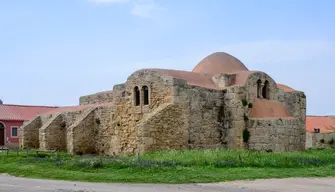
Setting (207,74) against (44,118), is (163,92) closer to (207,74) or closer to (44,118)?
(207,74)

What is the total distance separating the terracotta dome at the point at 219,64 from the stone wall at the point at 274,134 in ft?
15.4

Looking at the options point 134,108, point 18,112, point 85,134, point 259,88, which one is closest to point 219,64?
point 259,88

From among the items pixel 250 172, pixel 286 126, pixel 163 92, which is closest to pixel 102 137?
pixel 163 92

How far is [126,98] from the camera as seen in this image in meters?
22.8

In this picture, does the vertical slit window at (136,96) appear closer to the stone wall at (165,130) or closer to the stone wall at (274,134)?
the stone wall at (165,130)

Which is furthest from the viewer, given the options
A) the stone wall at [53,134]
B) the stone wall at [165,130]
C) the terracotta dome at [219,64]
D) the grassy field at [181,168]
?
the stone wall at [53,134]

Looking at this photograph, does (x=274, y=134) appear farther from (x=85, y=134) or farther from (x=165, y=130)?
(x=85, y=134)

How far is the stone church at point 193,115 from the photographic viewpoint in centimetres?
2066

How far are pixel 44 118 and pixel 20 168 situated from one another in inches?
605

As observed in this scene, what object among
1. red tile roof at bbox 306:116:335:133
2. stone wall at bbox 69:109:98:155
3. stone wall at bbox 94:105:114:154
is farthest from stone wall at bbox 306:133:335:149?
stone wall at bbox 69:109:98:155

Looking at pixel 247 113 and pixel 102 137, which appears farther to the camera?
pixel 102 137

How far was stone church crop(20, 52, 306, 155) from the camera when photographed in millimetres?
20656

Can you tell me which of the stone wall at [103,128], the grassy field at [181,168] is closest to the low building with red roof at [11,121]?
the stone wall at [103,128]

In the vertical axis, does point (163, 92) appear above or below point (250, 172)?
above
